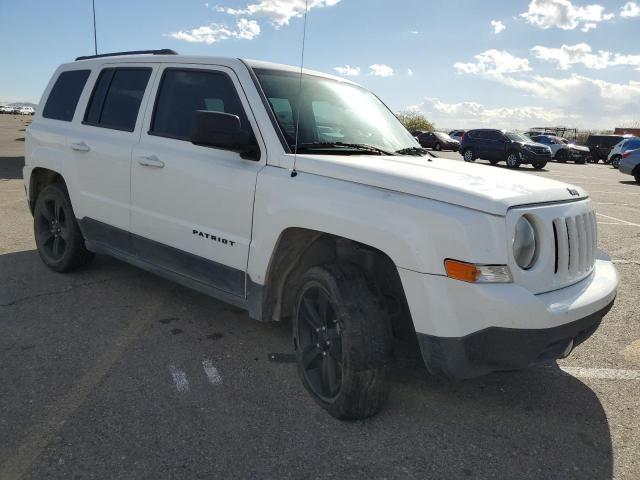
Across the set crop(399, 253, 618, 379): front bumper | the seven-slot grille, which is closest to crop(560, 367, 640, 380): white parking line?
the seven-slot grille

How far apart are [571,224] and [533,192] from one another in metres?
0.29

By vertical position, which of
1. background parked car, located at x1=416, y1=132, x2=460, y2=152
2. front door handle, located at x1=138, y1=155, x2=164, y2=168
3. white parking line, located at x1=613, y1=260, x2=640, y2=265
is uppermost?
front door handle, located at x1=138, y1=155, x2=164, y2=168

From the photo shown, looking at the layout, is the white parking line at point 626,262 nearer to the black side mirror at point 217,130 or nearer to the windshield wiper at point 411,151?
the windshield wiper at point 411,151

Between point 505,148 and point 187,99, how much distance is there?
21.9m

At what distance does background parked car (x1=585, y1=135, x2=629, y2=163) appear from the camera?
32.0 meters

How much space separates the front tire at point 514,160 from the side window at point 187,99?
69.9 feet

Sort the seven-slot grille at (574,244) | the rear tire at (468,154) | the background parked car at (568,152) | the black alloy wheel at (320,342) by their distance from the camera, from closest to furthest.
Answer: the seven-slot grille at (574,244)
the black alloy wheel at (320,342)
the rear tire at (468,154)
the background parked car at (568,152)

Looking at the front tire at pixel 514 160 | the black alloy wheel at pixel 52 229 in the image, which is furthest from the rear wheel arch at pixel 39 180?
the front tire at pixel 514 160

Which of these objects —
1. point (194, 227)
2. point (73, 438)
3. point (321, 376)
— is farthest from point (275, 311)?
point (73, 438)

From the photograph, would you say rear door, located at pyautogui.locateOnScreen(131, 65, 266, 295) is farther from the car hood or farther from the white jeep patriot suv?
the car hood

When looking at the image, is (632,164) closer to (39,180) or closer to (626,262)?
(626,262)

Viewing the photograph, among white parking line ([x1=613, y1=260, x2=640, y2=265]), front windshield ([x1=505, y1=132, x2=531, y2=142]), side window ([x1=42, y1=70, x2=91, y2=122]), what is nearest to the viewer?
side window ([x1=42, y1=70, x2=91, y2=122])

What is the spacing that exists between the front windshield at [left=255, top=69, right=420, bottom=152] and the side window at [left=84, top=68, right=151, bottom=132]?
119cm

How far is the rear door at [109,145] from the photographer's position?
409 cm
